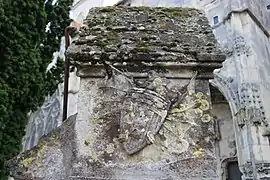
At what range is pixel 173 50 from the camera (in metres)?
2.30

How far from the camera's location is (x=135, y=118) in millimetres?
2088

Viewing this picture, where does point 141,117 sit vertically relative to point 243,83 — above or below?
below

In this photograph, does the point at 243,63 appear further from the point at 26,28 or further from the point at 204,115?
the point at 204,115

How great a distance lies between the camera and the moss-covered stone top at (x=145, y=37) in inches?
88.4

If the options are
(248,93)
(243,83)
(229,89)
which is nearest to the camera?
(248,93)

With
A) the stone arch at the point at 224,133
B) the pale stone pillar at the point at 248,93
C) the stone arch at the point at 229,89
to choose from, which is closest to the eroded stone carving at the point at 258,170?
the pale stone pillar at the point at 248,93

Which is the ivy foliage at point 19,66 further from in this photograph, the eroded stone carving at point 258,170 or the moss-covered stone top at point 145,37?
the eroded stone carving at point 258,170

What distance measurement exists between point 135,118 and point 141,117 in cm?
3

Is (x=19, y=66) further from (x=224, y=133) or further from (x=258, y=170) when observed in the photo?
(x=224, y=133)

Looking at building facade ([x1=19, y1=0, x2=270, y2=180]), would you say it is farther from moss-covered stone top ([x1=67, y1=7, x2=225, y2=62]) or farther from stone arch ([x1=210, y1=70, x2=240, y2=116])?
moss-covered stone top ([x1=67, y1=7, x2=225, y2=62])

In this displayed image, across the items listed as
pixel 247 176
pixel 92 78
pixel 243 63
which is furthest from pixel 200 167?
pixel 243 63

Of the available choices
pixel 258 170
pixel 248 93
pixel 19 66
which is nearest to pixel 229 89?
pixel 248 93

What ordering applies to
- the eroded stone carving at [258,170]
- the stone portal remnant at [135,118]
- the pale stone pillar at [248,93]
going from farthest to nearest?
1. the pale stone pillar at [248,93]
2. the eroded stone carving at [258,170]
3. the stone portal remnant at [135,118]

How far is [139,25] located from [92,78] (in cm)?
60
